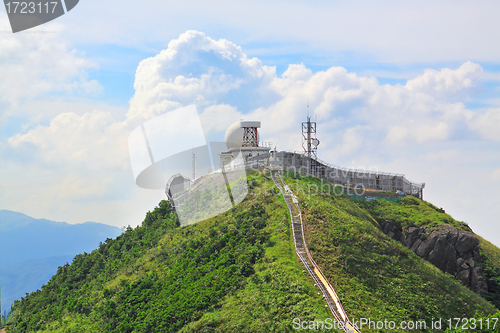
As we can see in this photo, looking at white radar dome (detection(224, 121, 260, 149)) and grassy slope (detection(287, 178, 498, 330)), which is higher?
white radar dome (detection(224, 121, 260, 149))

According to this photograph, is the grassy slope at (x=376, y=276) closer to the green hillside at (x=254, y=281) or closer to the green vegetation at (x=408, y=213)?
the green hillside at (x=254, y=281)

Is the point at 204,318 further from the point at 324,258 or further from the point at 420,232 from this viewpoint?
the point at 420,232

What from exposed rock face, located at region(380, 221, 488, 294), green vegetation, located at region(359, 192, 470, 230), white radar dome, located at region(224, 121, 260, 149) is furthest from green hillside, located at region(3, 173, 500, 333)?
white radar dome, located at region(224, 121, 260, 149)

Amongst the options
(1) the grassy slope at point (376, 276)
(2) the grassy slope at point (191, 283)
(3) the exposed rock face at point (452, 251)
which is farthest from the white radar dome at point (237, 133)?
(3) the exposed rock face at point (452, 251)

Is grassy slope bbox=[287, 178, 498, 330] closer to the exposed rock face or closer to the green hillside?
the green hillside

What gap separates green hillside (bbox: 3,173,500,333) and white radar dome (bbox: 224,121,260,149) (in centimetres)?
1185

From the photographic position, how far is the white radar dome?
6109cm

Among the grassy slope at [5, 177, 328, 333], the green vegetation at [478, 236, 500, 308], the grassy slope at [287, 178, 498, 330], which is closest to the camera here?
the grassy slope at [5, 177, 328, 333]

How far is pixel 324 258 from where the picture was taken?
3397 centimetres

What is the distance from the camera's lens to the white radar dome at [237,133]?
61094 mm

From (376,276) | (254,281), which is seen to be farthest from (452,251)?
(254,281)

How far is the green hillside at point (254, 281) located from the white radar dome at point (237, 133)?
11.9 m

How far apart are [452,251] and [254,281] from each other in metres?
29.3

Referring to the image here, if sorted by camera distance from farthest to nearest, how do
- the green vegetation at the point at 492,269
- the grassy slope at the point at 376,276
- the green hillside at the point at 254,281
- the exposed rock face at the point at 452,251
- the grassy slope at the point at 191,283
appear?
the exposed rock face at the point at 452,251 < the green vegetation at the point at 492,269 < the grassy slope at the point at 376,276 < the green hillside at the point at 254,281 < the grassy slope at the point at 191,283
